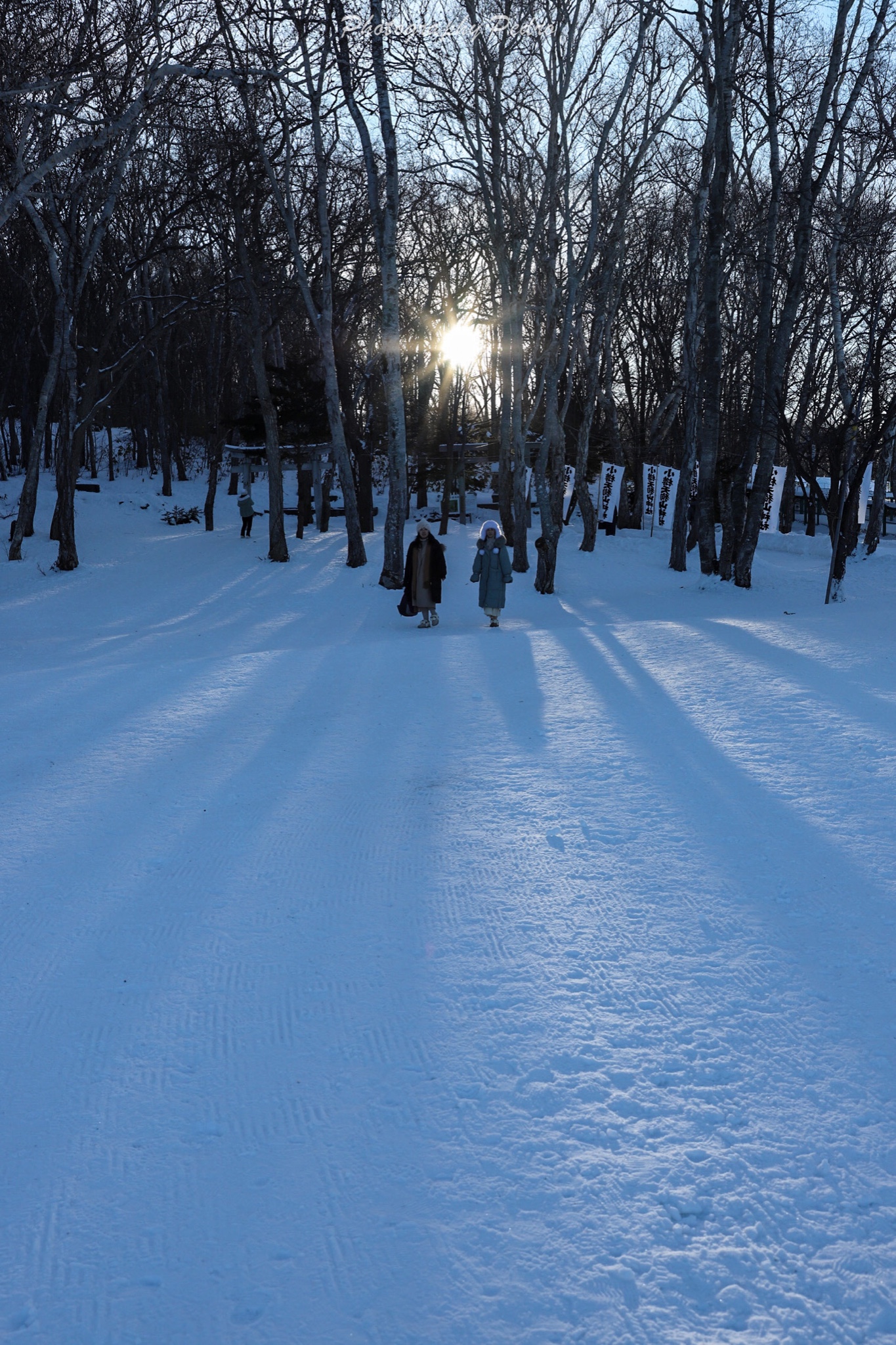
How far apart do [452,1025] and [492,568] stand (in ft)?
32.3

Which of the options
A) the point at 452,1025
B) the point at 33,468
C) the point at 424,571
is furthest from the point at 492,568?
the point at 33,468

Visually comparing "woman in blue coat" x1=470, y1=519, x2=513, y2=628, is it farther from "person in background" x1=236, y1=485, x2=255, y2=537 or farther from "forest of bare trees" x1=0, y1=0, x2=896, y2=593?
"person in background" x1=236, y1=485, x2=255, y2=537

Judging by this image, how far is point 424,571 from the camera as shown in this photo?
12875 mm

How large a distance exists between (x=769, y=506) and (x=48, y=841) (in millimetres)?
21596

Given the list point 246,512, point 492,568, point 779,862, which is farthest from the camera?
point 246,512

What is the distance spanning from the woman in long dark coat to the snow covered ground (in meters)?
5.41

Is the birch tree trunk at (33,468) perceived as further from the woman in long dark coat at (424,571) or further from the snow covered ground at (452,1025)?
the snow covered ground at (452,1025)

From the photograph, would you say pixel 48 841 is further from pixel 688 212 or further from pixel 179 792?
pixel 688 212

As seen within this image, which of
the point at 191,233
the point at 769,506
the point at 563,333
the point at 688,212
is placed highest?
the point at 688,212

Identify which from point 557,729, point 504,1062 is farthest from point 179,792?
point 504,1062

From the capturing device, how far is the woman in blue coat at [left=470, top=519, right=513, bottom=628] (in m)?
12.6

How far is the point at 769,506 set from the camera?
2322cm

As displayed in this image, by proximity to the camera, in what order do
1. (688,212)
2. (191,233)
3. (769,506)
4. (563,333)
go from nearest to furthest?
(563,333) < (769,506) < (191,233) < (688,212)

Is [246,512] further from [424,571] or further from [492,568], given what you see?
[492,568]
